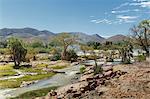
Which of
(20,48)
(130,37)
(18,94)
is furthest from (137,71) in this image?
(20,48)

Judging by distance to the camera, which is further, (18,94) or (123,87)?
(18,94)

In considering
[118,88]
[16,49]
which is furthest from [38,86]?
[16,49]

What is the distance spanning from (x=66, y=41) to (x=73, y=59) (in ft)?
40.4

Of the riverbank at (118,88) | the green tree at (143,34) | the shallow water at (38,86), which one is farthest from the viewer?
the green tree at (143,34)

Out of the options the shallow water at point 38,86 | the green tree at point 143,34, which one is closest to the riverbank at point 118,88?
the shallow water at point 38,86

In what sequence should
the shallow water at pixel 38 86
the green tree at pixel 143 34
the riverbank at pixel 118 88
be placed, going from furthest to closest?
the green tree at pixel 143 34 < the shallow water at pixel 38 86 < the riverbank at pixel 118 88

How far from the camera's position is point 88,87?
41938mm

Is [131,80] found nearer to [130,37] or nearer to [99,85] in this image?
[99,85]

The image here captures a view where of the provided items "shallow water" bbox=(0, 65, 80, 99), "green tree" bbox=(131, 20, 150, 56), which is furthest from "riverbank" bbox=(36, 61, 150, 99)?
"green tree" bbox=(131, 20, 150, 56)

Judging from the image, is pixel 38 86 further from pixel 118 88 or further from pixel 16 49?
pixel 16 49

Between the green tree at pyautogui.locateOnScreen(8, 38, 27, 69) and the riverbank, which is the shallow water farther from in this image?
the green tree at pyautogui.locateOnScreen(8, 38, 27, 69)

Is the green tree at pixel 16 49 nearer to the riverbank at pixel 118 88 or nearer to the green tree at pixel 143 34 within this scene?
the green tree at pixel 143 34

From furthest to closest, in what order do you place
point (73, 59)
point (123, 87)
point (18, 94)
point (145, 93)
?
point (73, 59)
point (18, 94)
point (123, 87)
point (145, 93)

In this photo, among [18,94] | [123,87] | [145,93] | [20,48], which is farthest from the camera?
[20,48]
